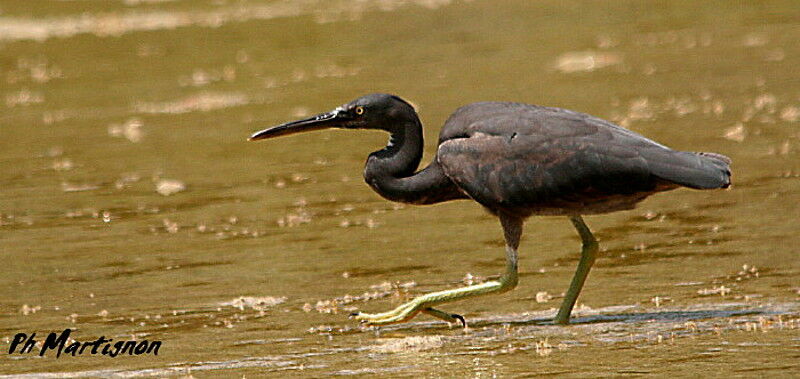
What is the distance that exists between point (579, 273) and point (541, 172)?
2.14 ft

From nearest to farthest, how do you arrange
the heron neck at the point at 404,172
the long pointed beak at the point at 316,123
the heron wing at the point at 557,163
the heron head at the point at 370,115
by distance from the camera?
the heron wing at the point at 557,163 < the heron neck at the point at 404,172 < the heron head at the point at 370,115 < the long pointed beak at the point at 316,123

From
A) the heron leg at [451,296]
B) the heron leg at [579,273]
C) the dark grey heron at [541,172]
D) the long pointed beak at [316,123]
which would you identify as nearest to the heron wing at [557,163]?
the dark grey heron at [541,172]

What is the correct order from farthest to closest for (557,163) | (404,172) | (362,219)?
(362,219)
(404,172)
(557,163)

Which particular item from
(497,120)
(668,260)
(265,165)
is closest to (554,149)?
(497,120)

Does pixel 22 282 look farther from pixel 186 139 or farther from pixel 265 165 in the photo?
pixel 186 139

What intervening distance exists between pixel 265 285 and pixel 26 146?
262 inches

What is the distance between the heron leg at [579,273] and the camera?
764 centimetres

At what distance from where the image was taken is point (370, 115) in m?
8.41

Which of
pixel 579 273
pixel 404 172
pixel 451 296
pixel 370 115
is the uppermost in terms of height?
pixel 370 115

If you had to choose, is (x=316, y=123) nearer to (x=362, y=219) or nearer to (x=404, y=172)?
(x=404, y=172)

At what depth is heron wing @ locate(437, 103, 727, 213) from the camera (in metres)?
7.37

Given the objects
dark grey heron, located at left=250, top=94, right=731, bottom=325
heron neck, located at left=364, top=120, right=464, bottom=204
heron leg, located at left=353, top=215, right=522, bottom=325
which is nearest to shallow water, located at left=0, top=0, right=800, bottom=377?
heron leg, located at left=353, top=215, right=522, bottom=325

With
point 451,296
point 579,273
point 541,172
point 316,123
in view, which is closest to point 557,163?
point 541,172

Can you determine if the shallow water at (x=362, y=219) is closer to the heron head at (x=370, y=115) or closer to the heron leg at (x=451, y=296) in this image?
the heron leg at (x=451, y=296)
